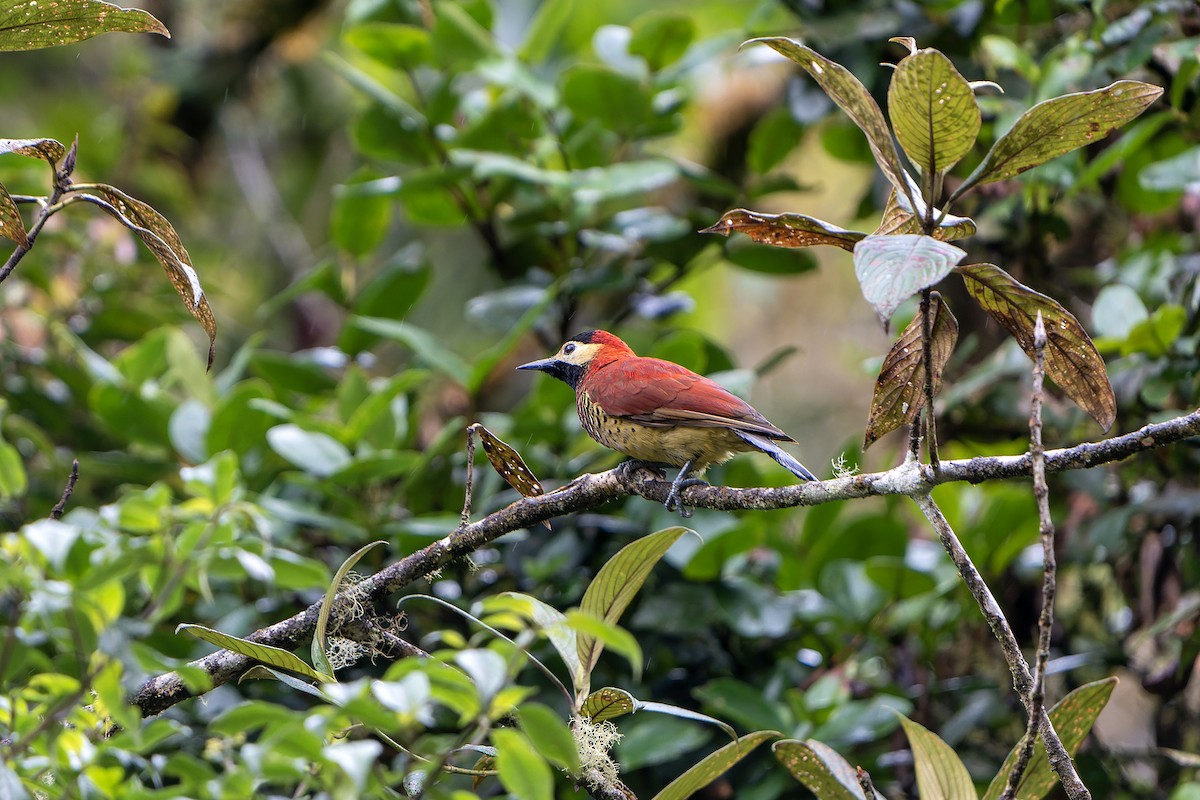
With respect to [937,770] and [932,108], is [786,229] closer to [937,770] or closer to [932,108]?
[932,108]

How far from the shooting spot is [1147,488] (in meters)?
3.13

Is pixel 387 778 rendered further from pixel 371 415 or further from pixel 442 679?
pixel 371 415

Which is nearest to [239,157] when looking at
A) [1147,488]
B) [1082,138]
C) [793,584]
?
[793,584]

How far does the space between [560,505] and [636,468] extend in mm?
531

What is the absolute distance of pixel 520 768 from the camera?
1.08 metres

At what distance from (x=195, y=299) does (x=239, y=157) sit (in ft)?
17.7

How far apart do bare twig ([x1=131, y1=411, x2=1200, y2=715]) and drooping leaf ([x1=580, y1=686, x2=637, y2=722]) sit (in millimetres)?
292

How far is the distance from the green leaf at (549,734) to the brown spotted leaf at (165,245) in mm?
797

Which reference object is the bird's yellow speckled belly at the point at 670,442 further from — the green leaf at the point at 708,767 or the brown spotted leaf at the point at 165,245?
the brown spotted leaf at the point at 165,245

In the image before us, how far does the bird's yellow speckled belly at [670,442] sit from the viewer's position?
2.53 m

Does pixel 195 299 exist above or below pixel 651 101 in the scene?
above

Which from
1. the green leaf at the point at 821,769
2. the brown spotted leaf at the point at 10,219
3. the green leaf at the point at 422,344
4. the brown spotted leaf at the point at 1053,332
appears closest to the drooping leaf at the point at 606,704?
the green leaf at the point at 821,769

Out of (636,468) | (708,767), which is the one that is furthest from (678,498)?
(708,767)

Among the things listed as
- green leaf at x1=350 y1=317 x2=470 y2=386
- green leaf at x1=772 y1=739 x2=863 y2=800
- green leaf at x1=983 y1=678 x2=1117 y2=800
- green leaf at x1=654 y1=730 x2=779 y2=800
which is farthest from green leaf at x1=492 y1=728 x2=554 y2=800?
green leaf at x1=350 y1=317 x2=470 y2=386
